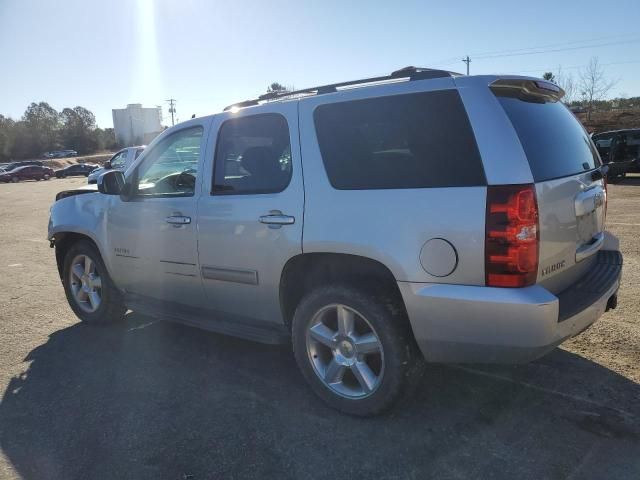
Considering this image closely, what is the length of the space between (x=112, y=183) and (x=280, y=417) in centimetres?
254

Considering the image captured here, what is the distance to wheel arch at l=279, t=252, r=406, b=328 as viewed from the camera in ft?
10.5

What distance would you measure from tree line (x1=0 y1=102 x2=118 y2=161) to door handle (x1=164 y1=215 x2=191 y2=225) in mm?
95268

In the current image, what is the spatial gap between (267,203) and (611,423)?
97.2 inches

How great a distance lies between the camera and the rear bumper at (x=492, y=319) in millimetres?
2666

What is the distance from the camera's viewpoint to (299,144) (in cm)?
348

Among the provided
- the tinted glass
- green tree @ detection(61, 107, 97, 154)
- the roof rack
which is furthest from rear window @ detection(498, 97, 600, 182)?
green tree @ detection(61, 107, 97, 154)

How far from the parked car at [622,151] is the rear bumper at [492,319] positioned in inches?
681

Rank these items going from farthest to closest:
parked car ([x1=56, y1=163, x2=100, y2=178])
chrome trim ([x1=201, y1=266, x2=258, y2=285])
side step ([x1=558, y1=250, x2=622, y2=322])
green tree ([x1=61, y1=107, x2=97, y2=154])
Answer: green tree ([x1=61, y1=107, x2=97, y2=154]) → parked car ([x1=56, y1=163, x2=100, y2=178]) → chrome trim ([x1=201, y1=266, x2=258, y2=285]) → side step ([x1=558, y1=250, x2=622, y2=322])

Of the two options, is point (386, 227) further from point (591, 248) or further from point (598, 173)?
point (598, 173)

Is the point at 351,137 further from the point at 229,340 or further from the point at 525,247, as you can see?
the point at 229,340

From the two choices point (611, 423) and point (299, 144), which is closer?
point (611, 423)

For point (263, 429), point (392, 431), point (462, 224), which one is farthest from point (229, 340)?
point (462, 224)

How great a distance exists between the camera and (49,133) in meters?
95.7

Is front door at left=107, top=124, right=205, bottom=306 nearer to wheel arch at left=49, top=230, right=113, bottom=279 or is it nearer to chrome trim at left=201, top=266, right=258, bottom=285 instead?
chrome trim at left=201, top=266, right=258, bottom=285
